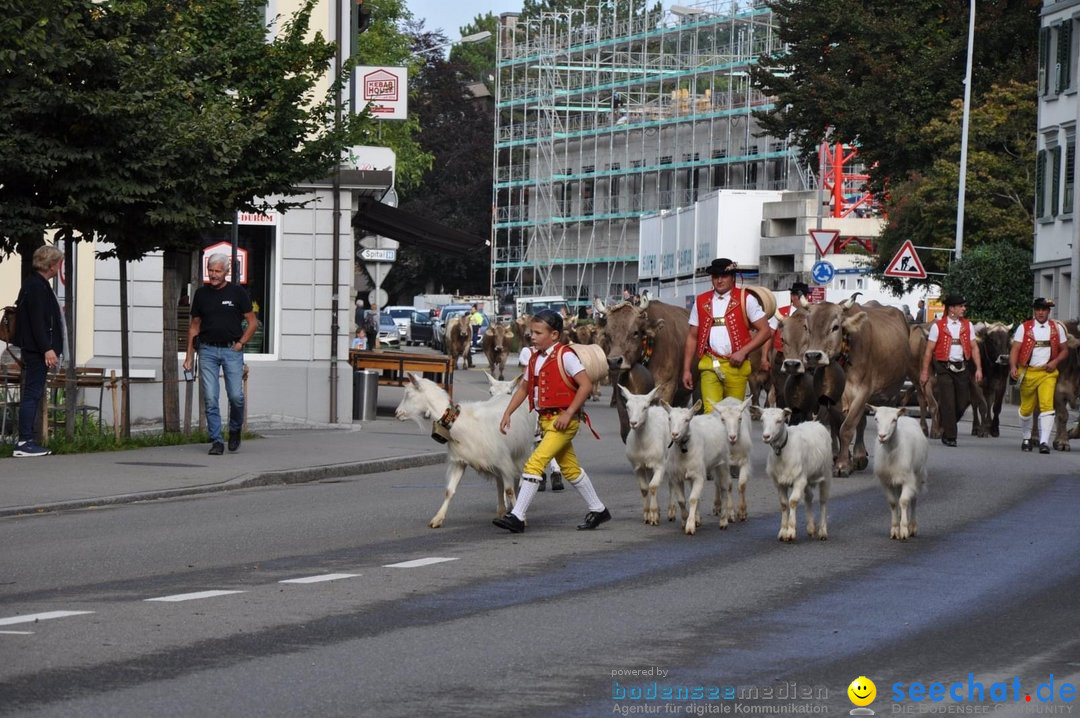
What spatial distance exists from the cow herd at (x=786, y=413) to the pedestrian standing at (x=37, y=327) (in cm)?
482

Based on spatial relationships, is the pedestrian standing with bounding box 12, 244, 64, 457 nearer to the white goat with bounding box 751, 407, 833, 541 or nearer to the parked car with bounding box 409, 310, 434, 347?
the white goat with bounding box 751, 407, 833, 541

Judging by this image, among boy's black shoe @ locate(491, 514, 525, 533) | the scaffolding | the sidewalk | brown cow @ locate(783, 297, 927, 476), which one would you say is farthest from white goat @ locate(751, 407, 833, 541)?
the scaffolding

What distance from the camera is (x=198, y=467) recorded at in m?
20.5

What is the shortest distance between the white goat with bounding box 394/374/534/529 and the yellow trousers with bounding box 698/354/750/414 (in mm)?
2269

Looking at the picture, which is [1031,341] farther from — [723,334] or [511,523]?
[511,523]

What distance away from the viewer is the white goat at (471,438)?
15.2 metres

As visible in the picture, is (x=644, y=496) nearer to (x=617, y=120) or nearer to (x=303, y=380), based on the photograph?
(x=303, y=380)

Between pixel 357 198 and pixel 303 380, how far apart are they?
299cm

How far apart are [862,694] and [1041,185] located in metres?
46.3

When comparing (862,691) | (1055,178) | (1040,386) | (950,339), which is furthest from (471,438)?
(1055,178)

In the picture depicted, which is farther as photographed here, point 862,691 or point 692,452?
point 692,452

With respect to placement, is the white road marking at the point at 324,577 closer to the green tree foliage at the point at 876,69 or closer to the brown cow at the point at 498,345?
Answer: the brown cow at the point at 498,345

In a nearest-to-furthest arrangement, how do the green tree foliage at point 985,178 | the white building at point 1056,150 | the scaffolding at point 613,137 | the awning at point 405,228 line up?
the awning at point 405,228, the white building at point 1056,150, the green tree foliage at point 985,178, the scaffolding at point 613,137

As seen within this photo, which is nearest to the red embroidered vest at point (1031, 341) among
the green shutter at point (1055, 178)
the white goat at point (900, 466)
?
the white goat at point (900, 466)
